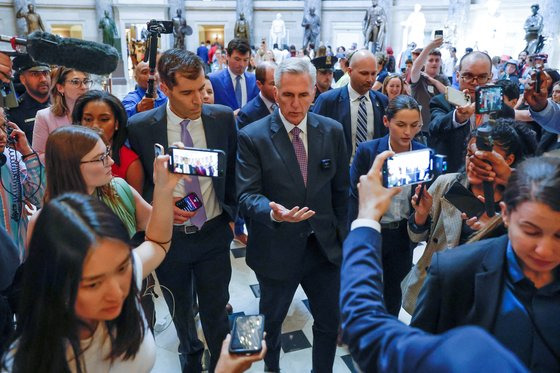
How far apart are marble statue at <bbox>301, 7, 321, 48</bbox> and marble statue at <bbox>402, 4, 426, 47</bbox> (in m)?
3.75

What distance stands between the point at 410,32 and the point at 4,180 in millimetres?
18644

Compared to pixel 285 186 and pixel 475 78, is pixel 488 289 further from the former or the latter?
pixel 475 78

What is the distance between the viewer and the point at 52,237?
41.6 inches

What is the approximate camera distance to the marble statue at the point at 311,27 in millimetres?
19266

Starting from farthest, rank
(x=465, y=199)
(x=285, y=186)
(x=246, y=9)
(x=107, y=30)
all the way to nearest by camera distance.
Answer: (x=246, y=9)
(x=107, y=30)
(x=285, y=186)
(x=465, y=199)

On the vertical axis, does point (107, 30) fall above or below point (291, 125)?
above

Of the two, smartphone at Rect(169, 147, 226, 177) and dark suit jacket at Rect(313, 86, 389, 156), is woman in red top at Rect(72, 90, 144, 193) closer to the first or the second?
smartphone at Rect(169, 147, 226, 177)

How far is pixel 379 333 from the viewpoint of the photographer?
0.91 metres

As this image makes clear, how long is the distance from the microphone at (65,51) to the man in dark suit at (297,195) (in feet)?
2.36

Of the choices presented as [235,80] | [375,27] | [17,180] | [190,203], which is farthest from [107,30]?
[190,203]

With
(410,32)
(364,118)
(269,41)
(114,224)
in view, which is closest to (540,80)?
(364,118)

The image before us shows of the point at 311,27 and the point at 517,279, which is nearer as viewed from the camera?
the point at 517,279

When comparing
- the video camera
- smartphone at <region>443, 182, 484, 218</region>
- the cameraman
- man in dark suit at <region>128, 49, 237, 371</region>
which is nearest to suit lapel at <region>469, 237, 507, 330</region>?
smartphone at <region>443, 182, 484, 218</region>

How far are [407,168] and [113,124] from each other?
156 cm
